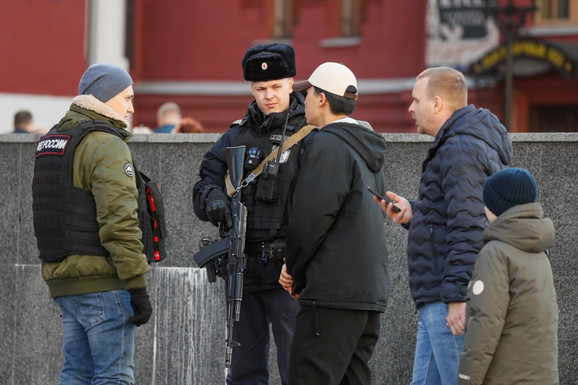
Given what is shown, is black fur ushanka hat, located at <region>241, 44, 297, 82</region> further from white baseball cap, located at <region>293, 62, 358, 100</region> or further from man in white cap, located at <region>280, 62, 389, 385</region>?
man in white cap, located at <region>280, 62, 389, 385</region>

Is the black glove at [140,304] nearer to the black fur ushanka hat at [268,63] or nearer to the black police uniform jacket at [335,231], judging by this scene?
the black police uniform jacket at [335,231]

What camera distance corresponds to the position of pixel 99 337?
5.85 metres

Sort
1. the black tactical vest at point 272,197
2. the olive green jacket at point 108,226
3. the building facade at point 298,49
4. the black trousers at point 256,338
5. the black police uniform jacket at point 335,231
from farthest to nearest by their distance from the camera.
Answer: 1. the building facade at point 298,49
2. the black trousers at point 256,338
3. the black tactical vest at point 272,197
4. the olive green jacket at point 108,226
5. the black police uniform jacket at point 335,231

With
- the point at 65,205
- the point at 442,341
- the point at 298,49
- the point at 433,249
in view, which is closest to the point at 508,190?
the point at 433,249

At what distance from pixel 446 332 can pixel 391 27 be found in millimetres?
17155

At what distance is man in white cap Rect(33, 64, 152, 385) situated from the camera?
5.79 m

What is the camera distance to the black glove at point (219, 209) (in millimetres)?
6215

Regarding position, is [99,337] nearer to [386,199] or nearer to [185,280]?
[386,199]

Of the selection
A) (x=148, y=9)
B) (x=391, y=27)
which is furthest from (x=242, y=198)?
(x=148, y=9)

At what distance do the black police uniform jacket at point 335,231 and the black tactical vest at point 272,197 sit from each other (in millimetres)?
660

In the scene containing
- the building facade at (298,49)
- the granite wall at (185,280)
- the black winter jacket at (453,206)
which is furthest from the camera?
the building facade at (298,49)

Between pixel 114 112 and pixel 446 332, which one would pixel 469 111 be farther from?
pixel 114 112

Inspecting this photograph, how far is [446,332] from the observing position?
5762mm

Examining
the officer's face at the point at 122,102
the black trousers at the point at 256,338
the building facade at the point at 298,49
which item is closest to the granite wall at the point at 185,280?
the black trousers at the point at 256,338
